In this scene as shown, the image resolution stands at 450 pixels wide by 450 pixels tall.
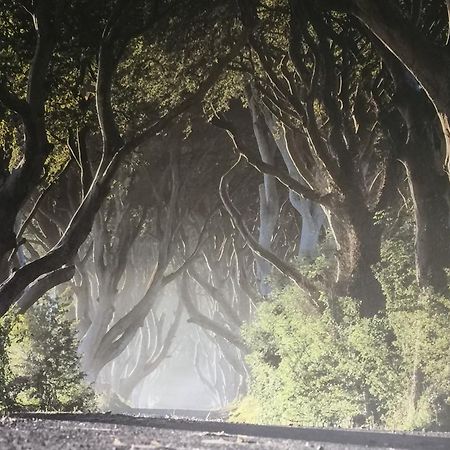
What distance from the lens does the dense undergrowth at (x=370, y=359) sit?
8.93 meters

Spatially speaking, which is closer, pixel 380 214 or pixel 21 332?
pixel 21 332

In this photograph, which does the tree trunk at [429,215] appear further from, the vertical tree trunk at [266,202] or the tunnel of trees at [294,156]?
the vertical tree trunk at [266,202]

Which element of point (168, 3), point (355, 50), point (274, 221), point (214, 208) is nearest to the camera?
point (168, 3)

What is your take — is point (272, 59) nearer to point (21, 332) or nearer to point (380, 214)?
point (380, 214)

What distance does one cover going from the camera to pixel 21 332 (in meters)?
8.67

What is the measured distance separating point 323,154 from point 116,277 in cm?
834

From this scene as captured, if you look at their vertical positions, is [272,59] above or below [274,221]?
above

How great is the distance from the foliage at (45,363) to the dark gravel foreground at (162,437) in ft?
5.25

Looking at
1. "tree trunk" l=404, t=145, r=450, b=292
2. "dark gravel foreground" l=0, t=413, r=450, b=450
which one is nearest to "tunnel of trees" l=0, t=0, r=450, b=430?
"tree trunk" l=404, t=145, r=450, b=292

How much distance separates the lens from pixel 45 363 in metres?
9.73

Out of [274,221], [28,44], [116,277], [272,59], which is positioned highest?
[272,59]

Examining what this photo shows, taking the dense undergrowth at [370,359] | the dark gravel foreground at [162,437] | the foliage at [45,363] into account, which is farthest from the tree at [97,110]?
the dense undergrowth at [370,359]

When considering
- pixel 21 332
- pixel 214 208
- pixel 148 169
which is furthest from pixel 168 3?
pixel 214 208

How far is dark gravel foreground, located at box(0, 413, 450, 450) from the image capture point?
5555 mm
